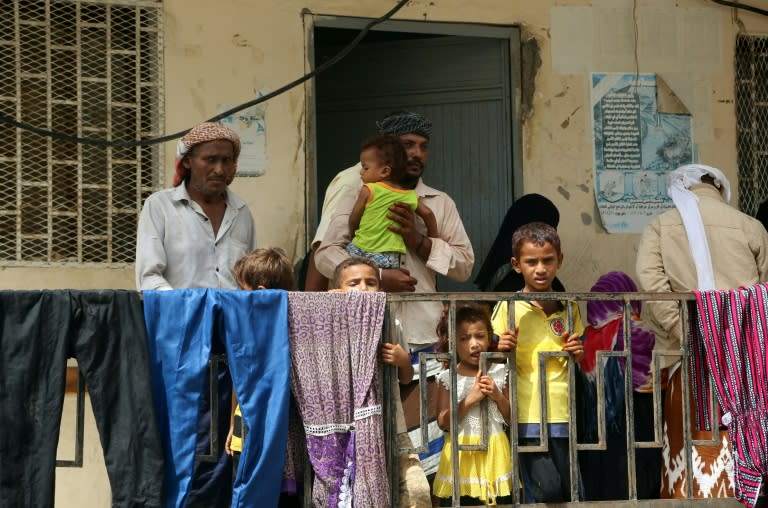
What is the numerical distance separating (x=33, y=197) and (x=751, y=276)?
354 centimetres

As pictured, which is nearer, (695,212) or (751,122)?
(695,212)

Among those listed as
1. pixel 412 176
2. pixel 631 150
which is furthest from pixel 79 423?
pixel 631 150

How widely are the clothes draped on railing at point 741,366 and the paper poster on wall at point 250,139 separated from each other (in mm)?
2607

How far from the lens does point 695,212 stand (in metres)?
6.24

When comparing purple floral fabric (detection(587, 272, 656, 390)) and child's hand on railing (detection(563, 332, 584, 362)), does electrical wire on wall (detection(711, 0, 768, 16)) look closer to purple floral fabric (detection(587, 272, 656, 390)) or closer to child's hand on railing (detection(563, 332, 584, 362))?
purple floral fabric (detection(587, 272, 656, 390))

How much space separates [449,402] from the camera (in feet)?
17.4

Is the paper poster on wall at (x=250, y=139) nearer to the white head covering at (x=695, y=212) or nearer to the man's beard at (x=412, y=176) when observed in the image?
the man's beard at (x=412, y=176)

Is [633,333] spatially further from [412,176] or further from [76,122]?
[76,122]

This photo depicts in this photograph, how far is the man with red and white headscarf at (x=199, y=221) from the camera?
5.68m

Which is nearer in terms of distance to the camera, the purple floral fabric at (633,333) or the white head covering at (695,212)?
the white head covering at (695,212)

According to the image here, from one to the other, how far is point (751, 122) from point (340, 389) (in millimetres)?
3988

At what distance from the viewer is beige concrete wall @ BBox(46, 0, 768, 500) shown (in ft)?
23.1

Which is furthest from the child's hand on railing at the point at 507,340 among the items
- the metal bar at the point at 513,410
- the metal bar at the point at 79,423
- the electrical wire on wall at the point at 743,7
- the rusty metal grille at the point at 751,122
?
→ the electrical wire on wall at the point at 743,7

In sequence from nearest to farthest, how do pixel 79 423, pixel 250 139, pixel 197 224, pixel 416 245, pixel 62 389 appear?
pixel 62 389
pixel 79 423
pixel 197 224
pixel 416 245
pixel 250 139
